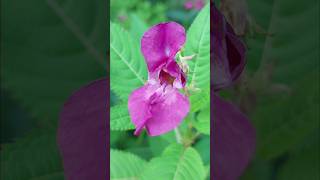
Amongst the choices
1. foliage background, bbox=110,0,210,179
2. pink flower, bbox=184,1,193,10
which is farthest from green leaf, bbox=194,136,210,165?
pink flower, bbox=184,1,193,10

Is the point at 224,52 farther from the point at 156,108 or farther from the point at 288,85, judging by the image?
the point at 288,85

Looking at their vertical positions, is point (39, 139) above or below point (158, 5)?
below

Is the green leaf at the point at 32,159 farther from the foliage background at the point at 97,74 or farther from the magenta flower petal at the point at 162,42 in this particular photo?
the magenta flower petal at the point at 162,42

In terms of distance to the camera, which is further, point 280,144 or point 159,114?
point 280,144

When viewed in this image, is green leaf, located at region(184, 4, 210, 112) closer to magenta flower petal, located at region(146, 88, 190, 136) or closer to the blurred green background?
magenta flower petal, located at region(146, 88, 190, 136)

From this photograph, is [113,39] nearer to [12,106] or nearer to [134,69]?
[134,69]

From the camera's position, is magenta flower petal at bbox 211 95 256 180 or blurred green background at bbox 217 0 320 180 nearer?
magenta flower petal at bbox 211 95 256 180

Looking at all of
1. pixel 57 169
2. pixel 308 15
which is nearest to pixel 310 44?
pixel 308 15

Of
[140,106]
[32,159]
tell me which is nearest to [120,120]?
[140,106]
